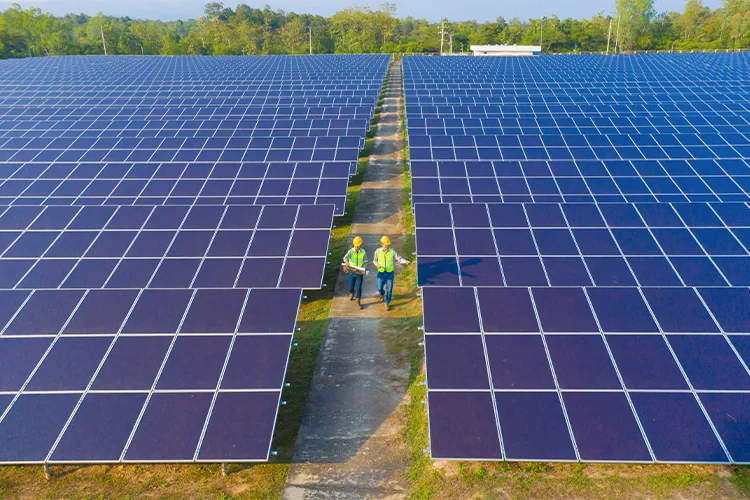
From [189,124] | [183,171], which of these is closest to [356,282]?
[183,171]

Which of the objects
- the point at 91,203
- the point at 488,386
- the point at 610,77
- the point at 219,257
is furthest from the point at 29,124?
the point at 610,77

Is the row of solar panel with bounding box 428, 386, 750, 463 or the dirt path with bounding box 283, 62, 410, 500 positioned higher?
the row of solar panel with bounding box 428, 386, 750, 463

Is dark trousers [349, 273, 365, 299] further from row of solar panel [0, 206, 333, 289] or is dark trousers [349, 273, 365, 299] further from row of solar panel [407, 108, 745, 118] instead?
row of solar panel [407, 108, 745, 118]

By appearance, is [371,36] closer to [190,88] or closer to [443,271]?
[190,88]

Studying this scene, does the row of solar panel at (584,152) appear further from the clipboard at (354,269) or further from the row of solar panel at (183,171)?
the clipboard at (354,269)

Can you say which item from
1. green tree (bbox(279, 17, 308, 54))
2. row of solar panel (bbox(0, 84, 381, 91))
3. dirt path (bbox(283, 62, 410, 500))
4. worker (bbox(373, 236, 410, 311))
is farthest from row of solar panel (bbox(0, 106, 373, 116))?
green tree (bbox(279, 17, 308, 54))

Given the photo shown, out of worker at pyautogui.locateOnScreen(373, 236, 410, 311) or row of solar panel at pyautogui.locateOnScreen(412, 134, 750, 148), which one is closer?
worker at pyautogui.locateOnScreen(373, 236, 410, 311)
